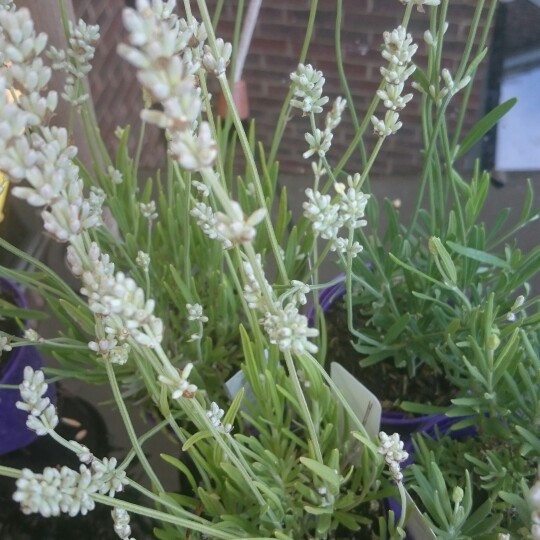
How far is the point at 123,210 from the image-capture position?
0.71 metres

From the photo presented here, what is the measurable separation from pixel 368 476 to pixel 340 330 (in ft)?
0.79

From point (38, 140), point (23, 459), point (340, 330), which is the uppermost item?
point (38, 140)

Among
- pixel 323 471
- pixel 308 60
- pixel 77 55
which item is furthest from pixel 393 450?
pixel 308 60

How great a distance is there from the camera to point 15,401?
27.4 inches

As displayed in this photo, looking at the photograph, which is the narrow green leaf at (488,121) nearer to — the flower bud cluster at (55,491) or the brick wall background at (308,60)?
the flower bud cluster at (55,491)

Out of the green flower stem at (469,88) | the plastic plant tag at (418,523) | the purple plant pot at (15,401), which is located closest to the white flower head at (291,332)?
the plastic plant tag at (418,523)

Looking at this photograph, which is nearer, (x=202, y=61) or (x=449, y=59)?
(x=202, y=61)

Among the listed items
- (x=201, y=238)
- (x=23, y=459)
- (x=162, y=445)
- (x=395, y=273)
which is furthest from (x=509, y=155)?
(x=23, y=459)

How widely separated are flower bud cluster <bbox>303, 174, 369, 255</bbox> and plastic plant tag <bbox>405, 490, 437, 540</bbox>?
183 mm

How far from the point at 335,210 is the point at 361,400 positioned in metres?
0.18

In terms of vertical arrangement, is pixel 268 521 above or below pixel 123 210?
below

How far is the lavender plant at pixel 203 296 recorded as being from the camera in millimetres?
271

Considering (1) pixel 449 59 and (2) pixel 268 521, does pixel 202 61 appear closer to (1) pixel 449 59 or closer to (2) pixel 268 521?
(2) pixel 268 521

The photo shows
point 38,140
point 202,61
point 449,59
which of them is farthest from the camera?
point 449,59
